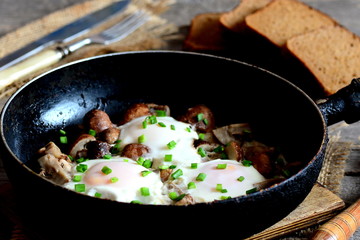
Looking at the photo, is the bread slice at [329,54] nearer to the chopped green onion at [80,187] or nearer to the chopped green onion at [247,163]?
the chopped green onion at [247,163]

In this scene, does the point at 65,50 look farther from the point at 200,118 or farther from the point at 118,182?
the point at 118,182

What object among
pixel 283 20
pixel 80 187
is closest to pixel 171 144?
pixel 80 187

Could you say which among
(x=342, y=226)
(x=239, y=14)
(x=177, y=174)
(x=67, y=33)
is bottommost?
(x=342, y=226)

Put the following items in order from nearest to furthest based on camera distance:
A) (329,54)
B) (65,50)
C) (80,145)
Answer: (80,145) → (65,50) → (329,54)

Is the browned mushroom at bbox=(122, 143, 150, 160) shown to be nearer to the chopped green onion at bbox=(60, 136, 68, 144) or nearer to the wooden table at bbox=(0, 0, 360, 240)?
the chopped green onion at bbox=(60, 136, 68, 144)

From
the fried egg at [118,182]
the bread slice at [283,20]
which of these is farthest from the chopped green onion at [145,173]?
the bread slice at [283,20]
